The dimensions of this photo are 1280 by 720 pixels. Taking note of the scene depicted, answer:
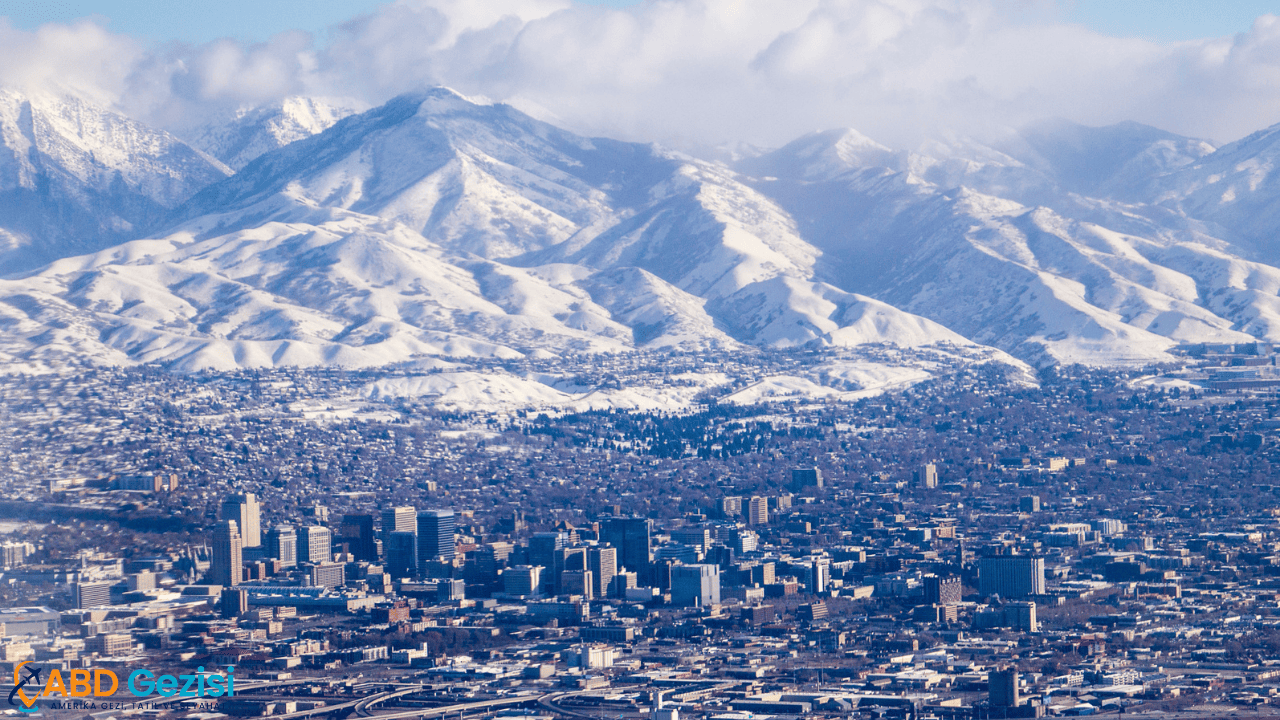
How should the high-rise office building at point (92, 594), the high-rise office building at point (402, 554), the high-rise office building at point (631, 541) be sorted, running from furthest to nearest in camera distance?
the high-rise office building at point (402, 554)
the high-rise office building at point (631, 541)
the high-rise office building at point (92, 594)

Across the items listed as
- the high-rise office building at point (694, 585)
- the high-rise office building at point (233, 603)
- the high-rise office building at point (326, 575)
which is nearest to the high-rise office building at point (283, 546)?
the high-rise office building at point (326, 575)

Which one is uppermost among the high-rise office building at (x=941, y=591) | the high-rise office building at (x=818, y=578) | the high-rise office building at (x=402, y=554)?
the high-rise office building at (x=402, y=554)

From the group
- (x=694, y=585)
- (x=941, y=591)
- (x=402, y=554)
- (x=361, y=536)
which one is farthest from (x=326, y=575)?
(x=941, y=591)

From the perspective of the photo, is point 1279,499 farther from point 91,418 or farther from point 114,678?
point 114,678

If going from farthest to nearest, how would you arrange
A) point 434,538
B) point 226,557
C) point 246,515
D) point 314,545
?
point 246,515 → point 434,538 → point 314,545 → point 226,557

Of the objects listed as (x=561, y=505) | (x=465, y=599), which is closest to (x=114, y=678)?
(x=465, y=599)

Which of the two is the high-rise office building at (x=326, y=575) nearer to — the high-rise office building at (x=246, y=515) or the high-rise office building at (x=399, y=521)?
the high-rise office building at (x=246, y=515)

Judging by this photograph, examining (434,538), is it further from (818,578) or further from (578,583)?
(818,578)
